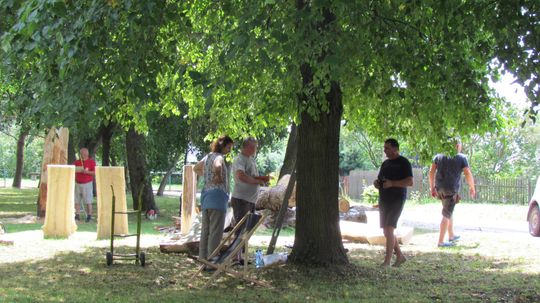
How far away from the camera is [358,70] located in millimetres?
7844

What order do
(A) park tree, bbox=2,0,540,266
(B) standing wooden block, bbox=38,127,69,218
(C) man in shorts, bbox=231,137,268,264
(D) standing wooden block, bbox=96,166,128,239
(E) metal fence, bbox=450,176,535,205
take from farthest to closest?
(E) metal fence, bbox=450,176,535,205, (B) standing wooden block, bbox=38,127,69,218, (D) standing wooden block, bbox=96,166,128,239, (C) man in shorts, bbox=231,137,268,264, (A) park tree, bbox=2,0,540,266

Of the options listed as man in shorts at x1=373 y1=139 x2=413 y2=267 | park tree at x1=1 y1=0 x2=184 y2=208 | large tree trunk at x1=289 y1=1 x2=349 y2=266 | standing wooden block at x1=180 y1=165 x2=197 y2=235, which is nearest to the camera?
park tree at x1=1 y1=0 x2=184 y2=208

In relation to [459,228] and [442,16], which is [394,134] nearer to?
[442,16]

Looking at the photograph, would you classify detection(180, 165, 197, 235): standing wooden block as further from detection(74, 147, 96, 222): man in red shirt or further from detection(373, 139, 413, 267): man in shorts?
detection(373, 139, 413, 267): man in shorts

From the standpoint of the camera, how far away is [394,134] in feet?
31.5

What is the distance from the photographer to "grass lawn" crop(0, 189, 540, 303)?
6.62 m

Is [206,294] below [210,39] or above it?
below

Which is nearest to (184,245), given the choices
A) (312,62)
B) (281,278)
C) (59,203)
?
(281,278)

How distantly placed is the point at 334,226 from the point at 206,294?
6.85 feet

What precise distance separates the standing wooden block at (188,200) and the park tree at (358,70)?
3.20m

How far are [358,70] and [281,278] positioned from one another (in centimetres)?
262

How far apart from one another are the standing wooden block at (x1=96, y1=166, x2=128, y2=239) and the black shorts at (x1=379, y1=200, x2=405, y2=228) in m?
5.03

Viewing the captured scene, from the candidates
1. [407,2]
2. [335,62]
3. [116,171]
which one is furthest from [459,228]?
[335,62]

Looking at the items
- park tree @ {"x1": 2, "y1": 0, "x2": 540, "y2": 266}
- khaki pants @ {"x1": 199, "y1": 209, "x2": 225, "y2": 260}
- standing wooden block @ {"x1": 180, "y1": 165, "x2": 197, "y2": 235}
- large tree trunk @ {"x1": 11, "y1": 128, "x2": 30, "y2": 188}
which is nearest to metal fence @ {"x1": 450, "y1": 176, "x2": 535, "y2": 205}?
standing wooden block @ {"x1": 180, "y1": 165, "x2": 197, "y2": 235}
